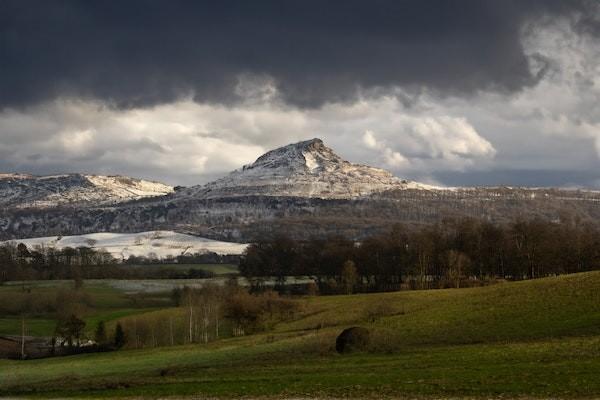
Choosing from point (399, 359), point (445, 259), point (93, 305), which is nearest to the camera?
point (399, 359)

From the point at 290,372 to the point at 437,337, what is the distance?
21.4 meters

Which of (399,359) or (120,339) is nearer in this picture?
(399,359)

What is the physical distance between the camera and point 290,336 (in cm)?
8100

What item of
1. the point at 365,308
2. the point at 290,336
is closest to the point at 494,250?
the point at 365,308

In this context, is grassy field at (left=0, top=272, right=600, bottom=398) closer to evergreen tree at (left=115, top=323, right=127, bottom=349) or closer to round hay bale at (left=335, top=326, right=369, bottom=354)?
round hay bale at (left=335, top=326, right=369, bottom=354)

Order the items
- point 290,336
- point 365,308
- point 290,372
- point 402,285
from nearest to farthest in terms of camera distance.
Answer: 1. point 290,372
2. point 290,336
3. point 365,308
4. point 402,285

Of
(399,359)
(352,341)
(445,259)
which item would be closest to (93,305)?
(445,259)

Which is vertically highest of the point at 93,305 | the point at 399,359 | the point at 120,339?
the point at 399,359

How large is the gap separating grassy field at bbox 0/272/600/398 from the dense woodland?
49419 millimetres

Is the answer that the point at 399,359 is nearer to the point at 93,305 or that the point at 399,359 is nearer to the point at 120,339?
the point at 120,339

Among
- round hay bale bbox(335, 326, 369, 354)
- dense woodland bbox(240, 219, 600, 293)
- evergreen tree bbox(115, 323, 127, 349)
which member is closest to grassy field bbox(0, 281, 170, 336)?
evergreen tree bbox(115, 323, 127, 349)

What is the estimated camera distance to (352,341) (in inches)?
2442

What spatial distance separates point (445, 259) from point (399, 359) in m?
99.7

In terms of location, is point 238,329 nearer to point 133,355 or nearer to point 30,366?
point 133,355
